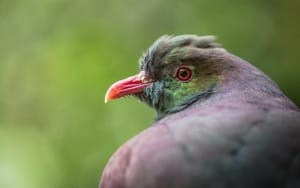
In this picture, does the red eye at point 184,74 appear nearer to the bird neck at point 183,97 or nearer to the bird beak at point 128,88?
the bird neck at point 183,97

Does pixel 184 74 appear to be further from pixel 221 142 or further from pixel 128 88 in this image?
pixel 221 142

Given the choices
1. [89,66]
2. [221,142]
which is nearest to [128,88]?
[221,142]

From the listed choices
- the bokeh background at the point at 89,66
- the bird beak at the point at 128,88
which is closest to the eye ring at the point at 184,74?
the bird beak at the point at 128,88

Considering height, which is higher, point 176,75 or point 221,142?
point 176,75

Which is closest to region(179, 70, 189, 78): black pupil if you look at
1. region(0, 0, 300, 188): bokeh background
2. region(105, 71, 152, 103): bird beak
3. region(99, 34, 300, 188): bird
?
region(99, 34, 300, 188): bird

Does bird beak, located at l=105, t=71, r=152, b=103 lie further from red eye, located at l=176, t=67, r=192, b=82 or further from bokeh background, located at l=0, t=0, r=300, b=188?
bokeh background, located at l=0, t=0, r=300, b=188

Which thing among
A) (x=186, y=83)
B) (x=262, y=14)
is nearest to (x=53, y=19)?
(x=262, y=14)
